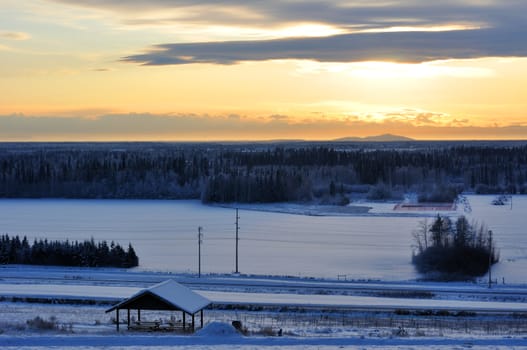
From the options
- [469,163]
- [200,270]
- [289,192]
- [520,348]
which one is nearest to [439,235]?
[200,270]

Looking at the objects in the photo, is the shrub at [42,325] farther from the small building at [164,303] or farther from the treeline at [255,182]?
the treeline at [255,182]

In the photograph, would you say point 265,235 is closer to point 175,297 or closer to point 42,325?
point 175,297

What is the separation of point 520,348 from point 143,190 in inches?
3032

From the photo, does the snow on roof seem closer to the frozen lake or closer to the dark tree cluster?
the frozen lake

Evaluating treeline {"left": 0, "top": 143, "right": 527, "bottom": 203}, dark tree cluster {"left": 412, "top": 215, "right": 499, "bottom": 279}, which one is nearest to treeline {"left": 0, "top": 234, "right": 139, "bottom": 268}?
dark tree cluster {"left": 412, "top": 215, "right": 499, "bottom": 279}

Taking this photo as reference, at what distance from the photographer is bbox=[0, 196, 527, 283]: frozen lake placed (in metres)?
34.2

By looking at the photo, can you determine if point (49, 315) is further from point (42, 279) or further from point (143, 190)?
point (143, 190)

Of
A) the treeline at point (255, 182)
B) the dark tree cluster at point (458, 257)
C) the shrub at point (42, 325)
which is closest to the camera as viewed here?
the shrub at point (42, 325)

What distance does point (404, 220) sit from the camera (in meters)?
57.9

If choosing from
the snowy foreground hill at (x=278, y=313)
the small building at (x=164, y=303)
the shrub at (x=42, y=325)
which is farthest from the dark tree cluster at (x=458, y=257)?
the shrub at (x=42, y=325)

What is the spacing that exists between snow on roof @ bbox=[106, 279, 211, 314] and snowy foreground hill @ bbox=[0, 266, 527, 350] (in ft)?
3.30

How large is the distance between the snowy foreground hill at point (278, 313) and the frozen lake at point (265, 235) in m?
3.51

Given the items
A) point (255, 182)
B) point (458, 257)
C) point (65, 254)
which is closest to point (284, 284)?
point (458, 257)

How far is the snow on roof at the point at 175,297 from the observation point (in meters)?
18.6
